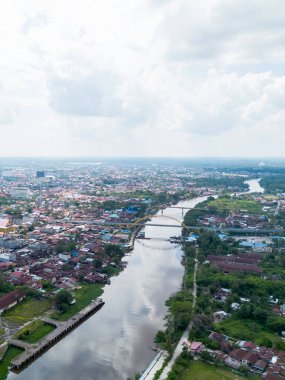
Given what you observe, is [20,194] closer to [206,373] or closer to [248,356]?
[206,373]

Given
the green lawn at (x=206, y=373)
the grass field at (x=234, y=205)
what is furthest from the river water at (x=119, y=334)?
the grass field at (x=234, y=205)

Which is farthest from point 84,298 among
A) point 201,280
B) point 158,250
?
point 158,250

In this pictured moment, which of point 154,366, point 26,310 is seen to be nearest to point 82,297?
point 26,310

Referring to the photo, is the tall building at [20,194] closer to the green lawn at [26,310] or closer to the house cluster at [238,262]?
the house cluster at [238,262]

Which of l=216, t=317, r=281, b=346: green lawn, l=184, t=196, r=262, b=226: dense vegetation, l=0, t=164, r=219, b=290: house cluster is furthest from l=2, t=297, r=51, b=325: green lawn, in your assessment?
l=184, t=196, r=262, b=226: dense vegetation

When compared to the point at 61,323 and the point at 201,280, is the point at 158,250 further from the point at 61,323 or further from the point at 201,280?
the point at 61,323

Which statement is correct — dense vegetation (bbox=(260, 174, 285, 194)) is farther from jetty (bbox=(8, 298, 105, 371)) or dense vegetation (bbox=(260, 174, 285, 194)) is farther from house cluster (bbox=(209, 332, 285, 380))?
house cluster (bbox=(209, 332, 285, 380))
